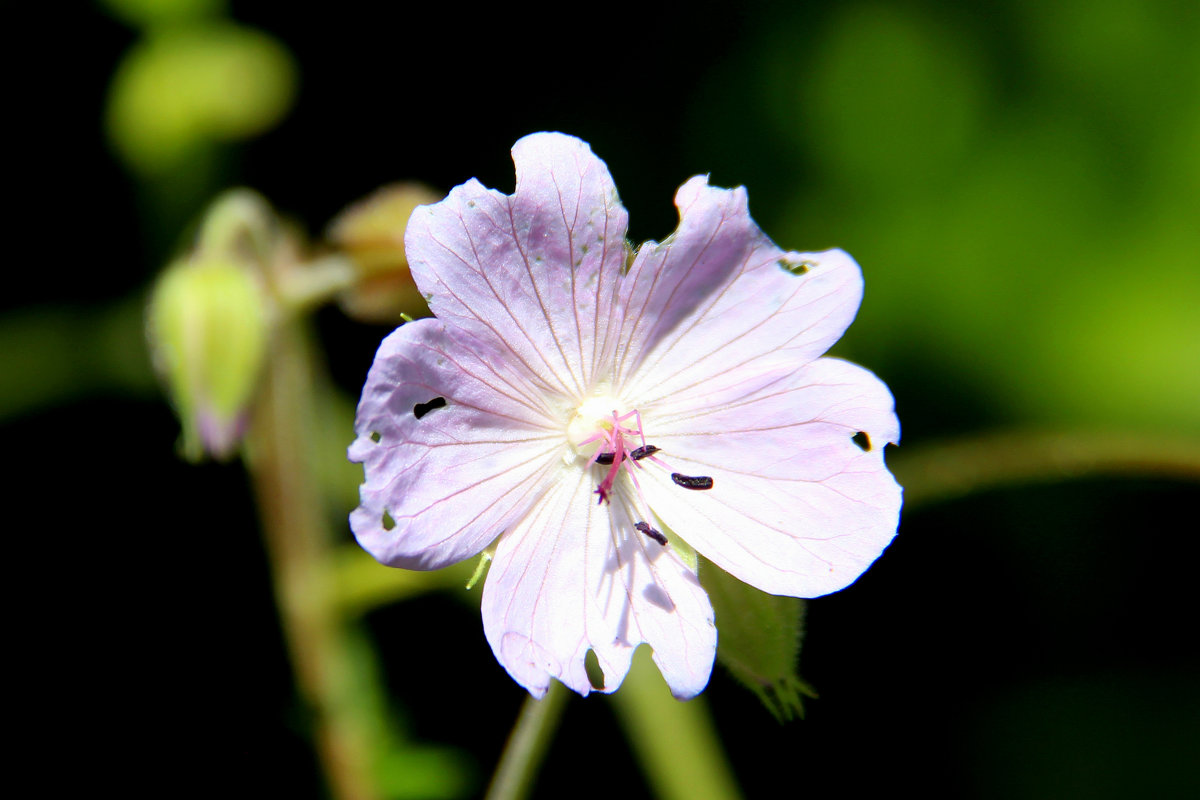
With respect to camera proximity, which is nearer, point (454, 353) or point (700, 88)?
point (454, 353)

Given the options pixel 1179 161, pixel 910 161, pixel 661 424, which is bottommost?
pixel 661 424

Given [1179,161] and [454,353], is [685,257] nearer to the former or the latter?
[454,353]

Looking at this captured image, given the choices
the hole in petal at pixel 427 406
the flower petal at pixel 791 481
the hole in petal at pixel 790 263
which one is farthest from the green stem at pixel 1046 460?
the hole in petal at pixel 427 406

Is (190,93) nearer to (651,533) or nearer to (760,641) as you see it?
(651,533)

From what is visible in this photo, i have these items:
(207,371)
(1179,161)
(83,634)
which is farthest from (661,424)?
(1179,161)

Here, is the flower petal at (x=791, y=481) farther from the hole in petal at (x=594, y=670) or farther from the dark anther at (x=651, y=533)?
the hole in petal at (x=594, y=670)

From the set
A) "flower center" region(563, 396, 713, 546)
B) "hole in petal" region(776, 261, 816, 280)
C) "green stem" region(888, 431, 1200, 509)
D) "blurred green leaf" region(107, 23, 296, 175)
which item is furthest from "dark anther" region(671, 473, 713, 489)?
"blurred green leaf" region(107, 23, 296, 175)

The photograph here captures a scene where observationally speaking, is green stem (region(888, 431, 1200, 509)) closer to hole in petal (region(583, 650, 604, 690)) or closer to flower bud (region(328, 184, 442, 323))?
hole in petal (region(583, 650, 604, 690))
